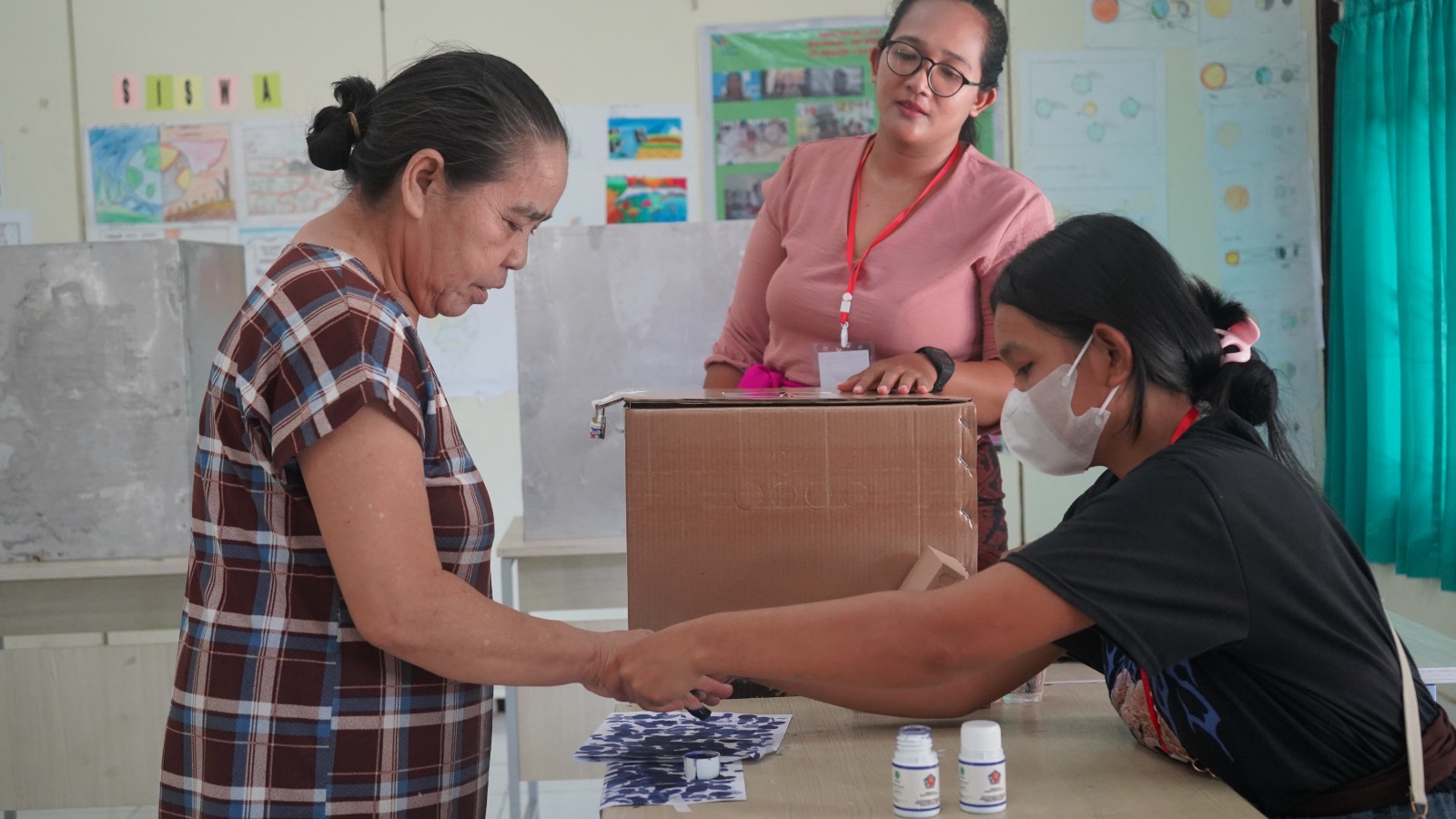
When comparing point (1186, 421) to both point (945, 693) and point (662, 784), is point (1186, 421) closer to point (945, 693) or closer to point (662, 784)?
point (945, 693)

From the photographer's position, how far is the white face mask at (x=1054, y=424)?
1.32m

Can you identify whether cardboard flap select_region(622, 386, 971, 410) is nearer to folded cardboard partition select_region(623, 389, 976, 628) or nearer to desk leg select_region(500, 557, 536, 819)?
folded cardboard partition select_region(623, 389, 976, 628)

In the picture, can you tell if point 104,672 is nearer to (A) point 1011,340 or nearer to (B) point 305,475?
(B) point 305,475

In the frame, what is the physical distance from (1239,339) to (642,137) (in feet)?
10.3

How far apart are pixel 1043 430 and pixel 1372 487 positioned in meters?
2.76

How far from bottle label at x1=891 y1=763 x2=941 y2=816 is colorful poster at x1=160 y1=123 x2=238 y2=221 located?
375 centimetres

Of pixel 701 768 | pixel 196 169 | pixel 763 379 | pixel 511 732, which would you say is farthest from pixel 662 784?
pixel 196 169

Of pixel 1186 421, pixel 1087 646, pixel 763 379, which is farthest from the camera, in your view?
pixel 763 379

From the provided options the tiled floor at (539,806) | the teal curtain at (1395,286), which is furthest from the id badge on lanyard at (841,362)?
the teal curtain at (1395,286)

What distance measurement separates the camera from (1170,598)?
111 cm

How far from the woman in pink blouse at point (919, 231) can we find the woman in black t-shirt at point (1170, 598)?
16.7 inches

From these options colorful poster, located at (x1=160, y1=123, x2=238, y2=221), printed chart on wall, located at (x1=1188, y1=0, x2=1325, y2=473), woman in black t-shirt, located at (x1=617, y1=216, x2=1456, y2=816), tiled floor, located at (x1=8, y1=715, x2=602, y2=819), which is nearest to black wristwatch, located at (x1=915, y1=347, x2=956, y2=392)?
woman in black t-shirt, located at (x1=617, y1=216, x2=1456, y2=816)

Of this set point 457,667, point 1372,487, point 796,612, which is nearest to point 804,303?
point 796,612

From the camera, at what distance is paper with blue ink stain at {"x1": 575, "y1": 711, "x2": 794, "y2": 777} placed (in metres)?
1.31
